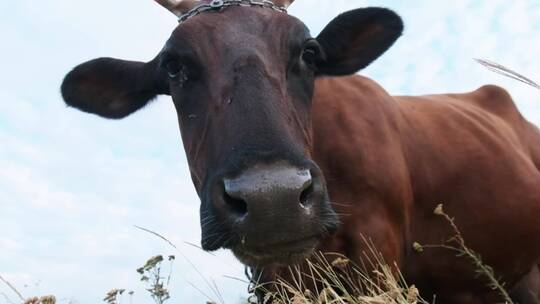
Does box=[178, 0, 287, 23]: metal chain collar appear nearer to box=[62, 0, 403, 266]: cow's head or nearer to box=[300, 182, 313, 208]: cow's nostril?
box=[62, 0, 403, 266]: cow's head

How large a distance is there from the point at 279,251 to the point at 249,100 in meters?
0.84

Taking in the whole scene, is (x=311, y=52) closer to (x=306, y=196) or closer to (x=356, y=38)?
(x=356, y=38)

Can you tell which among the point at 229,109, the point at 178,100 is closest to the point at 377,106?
the point at 178,100

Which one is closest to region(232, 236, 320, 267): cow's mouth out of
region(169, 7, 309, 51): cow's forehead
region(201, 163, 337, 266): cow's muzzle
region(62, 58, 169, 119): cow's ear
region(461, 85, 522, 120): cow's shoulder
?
region(201, 163, 337, 266): cow's muzzle

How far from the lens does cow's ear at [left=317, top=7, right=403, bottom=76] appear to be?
5.79 meters

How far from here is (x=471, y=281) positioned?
6.55m

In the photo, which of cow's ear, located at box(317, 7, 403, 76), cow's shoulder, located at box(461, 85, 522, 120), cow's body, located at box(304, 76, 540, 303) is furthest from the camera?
cow's shoulder, located at box(461, 85, 522, 120)

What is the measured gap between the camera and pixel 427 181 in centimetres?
632

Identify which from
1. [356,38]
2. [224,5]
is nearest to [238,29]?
[224,5]

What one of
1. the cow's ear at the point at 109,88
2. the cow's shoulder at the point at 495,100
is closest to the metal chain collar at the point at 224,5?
the cow's ear at the point at 109,88

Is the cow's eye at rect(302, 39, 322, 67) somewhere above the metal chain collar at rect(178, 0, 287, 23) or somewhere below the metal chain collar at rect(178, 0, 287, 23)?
below

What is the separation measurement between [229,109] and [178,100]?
0.95 m

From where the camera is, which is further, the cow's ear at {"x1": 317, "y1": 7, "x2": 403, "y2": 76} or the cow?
the cow's ear at {"x1": 317, "y1": 7, "x2": 403, "y2": 76}

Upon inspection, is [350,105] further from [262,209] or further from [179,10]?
[262,209]
